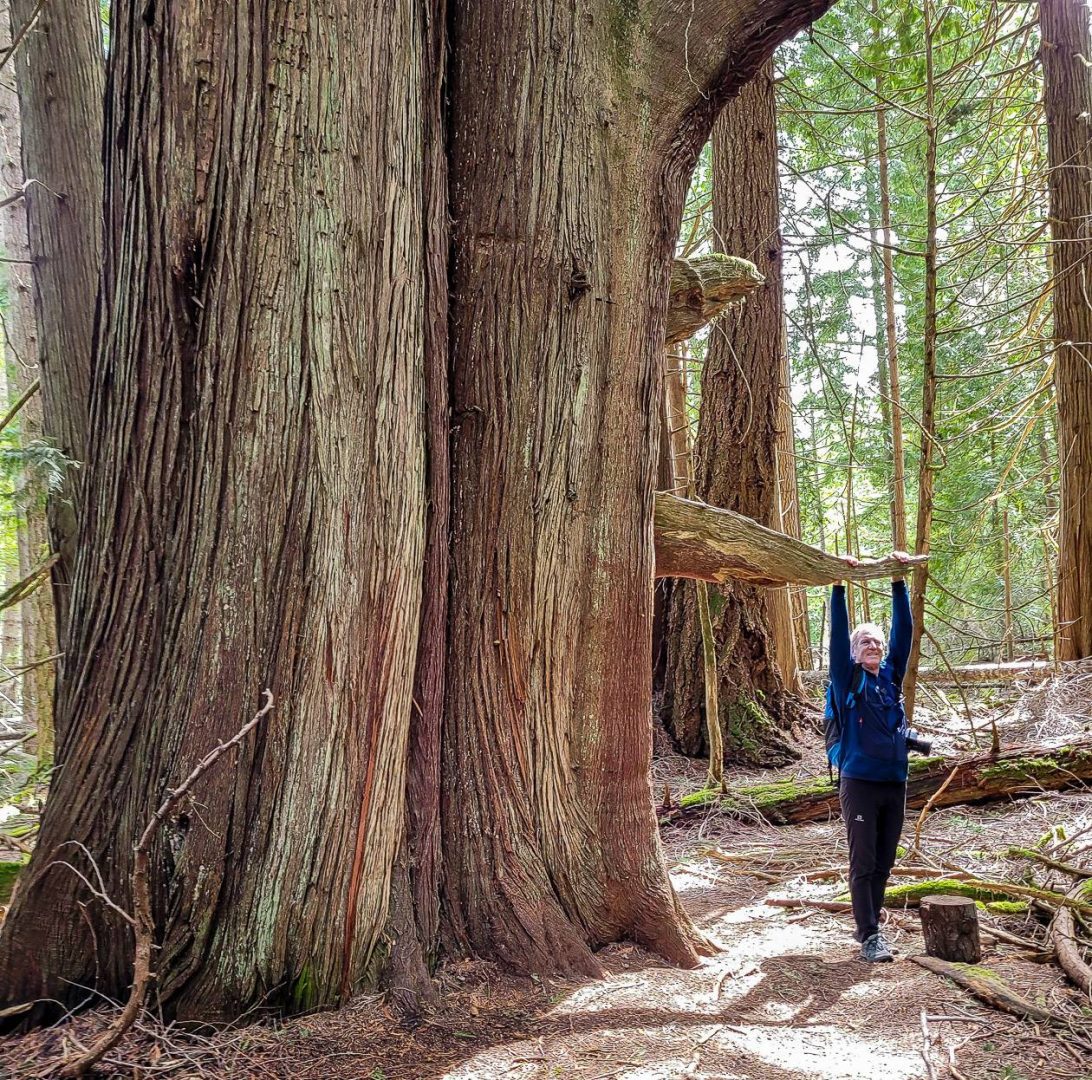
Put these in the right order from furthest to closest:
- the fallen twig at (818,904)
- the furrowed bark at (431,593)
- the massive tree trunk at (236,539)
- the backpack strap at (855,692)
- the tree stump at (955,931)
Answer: the fallen twig at (818,904)
the backpack strap at (855,692)
the tree stump at (955,931)
the furrowed bark at (431,593)
the massive tree trunk at (236,539)

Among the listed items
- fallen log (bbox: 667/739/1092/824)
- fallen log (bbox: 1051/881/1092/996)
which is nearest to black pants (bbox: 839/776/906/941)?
fallen log (bbox: 1051/881/1092/996)

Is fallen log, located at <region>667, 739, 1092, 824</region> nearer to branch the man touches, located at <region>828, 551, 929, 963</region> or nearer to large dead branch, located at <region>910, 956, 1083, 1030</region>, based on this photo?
branch the man touches, located at <region>828, 551, 929, 963</region>

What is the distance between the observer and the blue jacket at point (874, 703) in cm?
440

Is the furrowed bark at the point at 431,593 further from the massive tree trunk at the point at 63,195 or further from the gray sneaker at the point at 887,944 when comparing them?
the gray sneaker at the point at 887,944

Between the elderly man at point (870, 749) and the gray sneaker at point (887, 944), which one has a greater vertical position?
the elderly man at point (870, 749)

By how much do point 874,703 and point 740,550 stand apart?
106 cm

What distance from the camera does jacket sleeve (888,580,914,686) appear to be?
15.1ft

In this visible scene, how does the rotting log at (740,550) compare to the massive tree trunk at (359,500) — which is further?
the rotting log at (740,550)

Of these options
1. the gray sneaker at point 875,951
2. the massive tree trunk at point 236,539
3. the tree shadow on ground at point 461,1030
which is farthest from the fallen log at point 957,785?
the massive tree trunk at point 236,539

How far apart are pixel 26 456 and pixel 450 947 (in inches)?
107

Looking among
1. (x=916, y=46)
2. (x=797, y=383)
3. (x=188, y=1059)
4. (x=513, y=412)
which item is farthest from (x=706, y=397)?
(x=797, y=383)

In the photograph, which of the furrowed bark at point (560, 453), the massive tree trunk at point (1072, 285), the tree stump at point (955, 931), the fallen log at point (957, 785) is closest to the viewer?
the furrowed bark at point (560, 453)

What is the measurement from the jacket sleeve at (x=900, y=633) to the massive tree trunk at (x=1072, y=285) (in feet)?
18.0

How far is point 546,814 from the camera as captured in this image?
3682 millimetres
